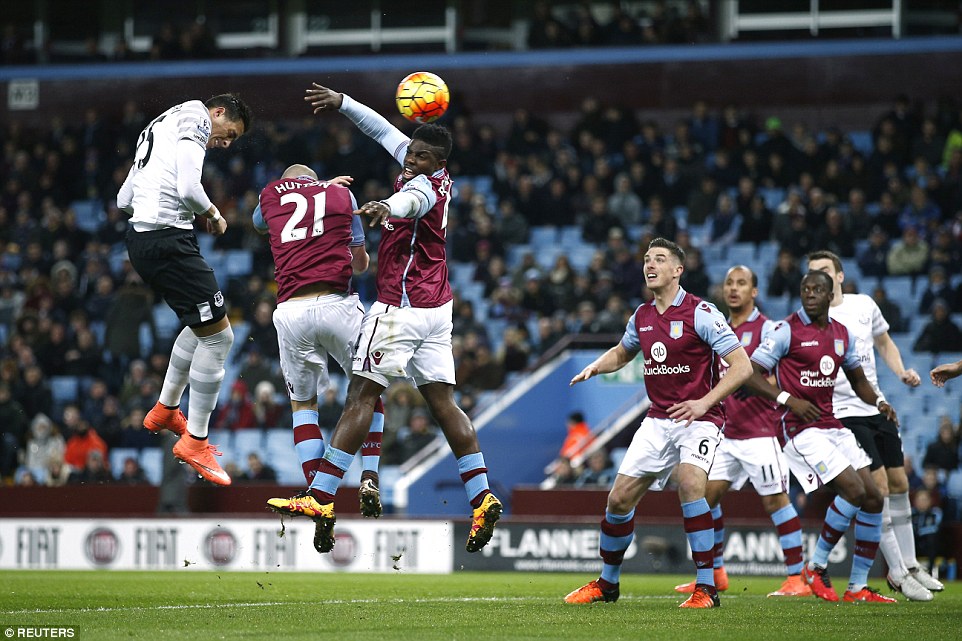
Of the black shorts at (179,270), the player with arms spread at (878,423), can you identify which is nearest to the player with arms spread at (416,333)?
the black shorts at (179,270)

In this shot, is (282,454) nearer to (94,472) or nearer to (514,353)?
(94,472)

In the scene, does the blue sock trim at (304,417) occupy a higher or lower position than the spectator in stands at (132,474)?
higher

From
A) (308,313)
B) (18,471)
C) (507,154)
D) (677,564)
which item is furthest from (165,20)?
(308,313)

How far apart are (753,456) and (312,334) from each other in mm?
3984

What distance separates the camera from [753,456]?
1119 centimetres

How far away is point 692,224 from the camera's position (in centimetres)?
2184

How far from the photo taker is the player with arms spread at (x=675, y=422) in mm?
9203

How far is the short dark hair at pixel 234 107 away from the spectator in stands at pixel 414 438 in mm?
8777

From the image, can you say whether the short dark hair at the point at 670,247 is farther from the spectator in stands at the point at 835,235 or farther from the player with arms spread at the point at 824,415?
the spectator in stands at the point at 835,235

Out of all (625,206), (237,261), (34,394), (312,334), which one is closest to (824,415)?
(312,334)

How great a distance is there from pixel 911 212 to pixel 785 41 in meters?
5.68

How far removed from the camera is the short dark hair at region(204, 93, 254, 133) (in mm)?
9688

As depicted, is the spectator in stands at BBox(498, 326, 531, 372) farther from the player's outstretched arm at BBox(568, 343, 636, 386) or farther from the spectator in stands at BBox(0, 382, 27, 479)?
the player's outstretched arm at BBox(568, 343, 636, 386)

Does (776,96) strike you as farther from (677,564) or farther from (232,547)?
(232,547)
